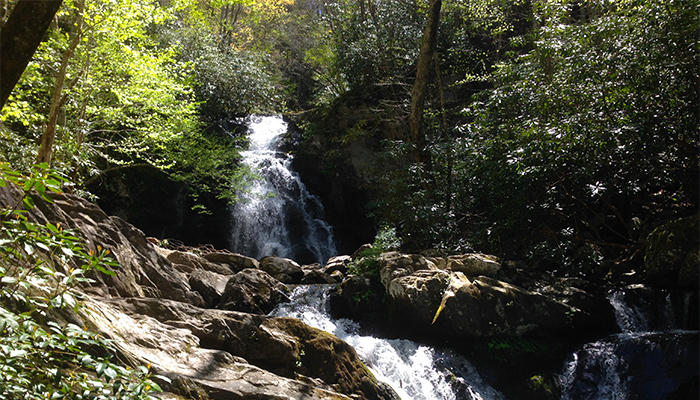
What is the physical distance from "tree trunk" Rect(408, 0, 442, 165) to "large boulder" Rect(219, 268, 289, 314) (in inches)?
180

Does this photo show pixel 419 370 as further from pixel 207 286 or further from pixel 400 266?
pixel 207 286

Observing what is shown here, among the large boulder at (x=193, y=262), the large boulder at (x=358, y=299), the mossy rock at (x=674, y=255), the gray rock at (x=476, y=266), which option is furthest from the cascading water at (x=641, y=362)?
the large boulder at (x=193, y=262)

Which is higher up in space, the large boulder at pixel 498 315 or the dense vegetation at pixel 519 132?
the dense vegetation at pixel 519 132

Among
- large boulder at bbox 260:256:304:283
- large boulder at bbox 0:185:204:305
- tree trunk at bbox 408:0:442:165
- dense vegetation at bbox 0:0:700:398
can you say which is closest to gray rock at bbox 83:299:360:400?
dense vegetation at bbox 0:0:700:398

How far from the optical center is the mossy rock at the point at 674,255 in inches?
251

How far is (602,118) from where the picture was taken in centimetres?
715

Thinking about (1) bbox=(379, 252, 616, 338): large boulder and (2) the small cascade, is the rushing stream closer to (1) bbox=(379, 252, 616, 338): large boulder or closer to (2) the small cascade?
(2) the small cascade

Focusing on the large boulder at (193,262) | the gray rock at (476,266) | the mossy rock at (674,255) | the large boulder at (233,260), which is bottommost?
the large boulder at (193,262)

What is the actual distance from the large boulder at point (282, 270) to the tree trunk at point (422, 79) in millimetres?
4112

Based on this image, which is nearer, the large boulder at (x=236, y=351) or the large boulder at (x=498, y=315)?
the large boulder at (x=236, y=351)

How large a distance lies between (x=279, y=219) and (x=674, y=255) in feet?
38.0

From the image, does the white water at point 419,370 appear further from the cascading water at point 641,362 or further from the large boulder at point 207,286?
the large boulder at point 207,286

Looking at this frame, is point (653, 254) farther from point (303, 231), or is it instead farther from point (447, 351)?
point (303, 231)

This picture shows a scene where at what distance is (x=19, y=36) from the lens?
2.76 m
